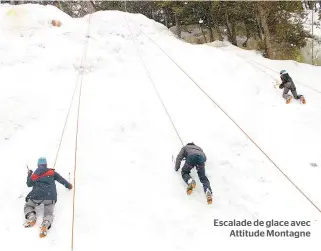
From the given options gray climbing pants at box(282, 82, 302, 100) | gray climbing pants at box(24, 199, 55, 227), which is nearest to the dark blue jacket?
gray climbing pants at box(24, 199, 55, 227)

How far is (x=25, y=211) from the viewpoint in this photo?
7.57m

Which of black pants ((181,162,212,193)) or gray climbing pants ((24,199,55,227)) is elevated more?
black pants ((181,162,212,193))

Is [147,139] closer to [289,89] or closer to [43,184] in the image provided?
[43,184]

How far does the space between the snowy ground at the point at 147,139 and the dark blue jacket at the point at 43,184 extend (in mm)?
440

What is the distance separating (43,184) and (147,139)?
3.79 metres

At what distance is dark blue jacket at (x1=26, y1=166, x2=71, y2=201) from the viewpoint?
7.76 m

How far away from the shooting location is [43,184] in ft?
26.1

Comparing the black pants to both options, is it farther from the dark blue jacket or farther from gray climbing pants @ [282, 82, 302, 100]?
gray climbing pants @ [282, 82, 302, 100]

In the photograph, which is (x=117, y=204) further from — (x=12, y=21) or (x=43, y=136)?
(x=12, y=21)

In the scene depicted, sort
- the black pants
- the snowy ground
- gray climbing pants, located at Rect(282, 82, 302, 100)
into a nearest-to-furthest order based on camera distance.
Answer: the snowy ground < the black pants < gray climbing pants, located at Rect(282, 82, 302, 100)

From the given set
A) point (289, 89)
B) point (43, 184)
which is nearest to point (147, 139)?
point (43, 184)

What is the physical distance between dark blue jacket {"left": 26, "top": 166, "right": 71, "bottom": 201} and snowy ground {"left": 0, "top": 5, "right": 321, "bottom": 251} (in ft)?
1.44

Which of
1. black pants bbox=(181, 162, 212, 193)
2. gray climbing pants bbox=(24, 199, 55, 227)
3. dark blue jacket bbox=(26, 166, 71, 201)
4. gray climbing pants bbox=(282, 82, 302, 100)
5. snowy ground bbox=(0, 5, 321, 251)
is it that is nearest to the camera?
gray climbing pants bbox=(24, 199, 55, 227)

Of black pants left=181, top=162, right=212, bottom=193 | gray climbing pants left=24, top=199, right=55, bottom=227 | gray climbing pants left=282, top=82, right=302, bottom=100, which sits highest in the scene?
gray climbing pants left=282, top=82, right=302, bottom=100
